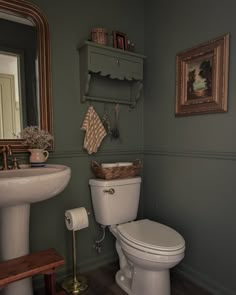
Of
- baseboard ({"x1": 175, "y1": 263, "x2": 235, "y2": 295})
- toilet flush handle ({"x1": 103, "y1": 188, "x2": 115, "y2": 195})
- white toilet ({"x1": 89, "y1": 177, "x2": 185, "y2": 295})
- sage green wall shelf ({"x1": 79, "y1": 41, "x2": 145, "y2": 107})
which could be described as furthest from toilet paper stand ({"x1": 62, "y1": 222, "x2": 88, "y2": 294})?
sage green wall shelf ({"x1": 79, "y1": 41, "x2": 145, "y2": 107})

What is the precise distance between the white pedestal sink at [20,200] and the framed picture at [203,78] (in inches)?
39.7

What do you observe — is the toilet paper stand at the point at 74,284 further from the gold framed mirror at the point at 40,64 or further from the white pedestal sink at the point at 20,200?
the gold framed mirror at the point at 40,64

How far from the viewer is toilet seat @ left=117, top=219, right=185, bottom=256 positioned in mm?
1332

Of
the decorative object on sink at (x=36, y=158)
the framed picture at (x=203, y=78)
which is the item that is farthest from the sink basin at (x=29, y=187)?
the framed picture at (x=203, y=78)

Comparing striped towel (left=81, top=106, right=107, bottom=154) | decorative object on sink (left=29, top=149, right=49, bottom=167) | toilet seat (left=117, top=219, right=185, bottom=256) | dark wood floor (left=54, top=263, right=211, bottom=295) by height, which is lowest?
dark wood floor (left=54, top=263, right=211, bottom=295)

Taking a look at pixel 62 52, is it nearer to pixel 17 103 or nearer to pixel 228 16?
pixel 17 103

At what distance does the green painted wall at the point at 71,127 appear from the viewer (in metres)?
1.67

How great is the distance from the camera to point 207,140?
162 centimetres

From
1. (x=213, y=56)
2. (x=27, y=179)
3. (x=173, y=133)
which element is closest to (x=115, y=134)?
(x=173, y=133)

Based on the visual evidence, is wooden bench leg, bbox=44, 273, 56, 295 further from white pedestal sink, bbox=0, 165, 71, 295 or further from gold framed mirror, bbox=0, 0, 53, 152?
gold framed mirror, bbox=0, 0, 53, 152

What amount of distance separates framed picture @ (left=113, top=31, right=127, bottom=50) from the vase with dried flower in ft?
2.98

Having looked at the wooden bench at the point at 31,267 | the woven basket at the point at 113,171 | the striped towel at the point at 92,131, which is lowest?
the wooden bench at the point at 31,267

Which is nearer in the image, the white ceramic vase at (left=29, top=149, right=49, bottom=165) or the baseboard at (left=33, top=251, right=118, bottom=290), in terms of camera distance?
the white ceramic vase at (left=29, top=149, right=49, bottom=165)

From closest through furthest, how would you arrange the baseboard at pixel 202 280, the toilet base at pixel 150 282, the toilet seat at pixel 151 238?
the toilet seat at pixel 151 238 → the toilet base at pixel 150 282 → the baseboard at pixel 202 280
